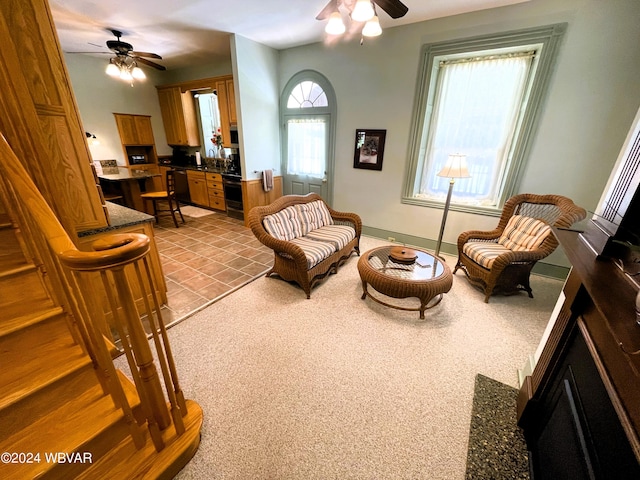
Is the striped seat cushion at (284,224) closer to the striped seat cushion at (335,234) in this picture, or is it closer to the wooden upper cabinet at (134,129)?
the striped seat cushion at (335,234)

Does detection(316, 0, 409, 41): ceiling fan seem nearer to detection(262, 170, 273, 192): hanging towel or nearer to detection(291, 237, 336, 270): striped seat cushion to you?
detection(291, 237, 336, 270): striped seat cushion

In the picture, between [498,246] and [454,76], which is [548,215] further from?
[454,76]

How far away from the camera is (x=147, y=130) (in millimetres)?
6086

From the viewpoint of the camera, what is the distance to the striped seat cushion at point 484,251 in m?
2.59

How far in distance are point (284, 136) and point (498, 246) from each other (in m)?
3.96

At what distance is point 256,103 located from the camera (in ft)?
13.8

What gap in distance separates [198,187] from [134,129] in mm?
2183

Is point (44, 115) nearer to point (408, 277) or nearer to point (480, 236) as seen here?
point (408, 277)

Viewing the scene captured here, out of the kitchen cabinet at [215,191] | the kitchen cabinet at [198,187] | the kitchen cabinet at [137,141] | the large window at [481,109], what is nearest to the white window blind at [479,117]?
the large window at [481,109]

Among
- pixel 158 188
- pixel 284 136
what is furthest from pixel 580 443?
pixel 158 188

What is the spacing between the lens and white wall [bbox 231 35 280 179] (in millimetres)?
3867

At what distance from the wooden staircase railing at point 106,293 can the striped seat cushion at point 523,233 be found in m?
3.25

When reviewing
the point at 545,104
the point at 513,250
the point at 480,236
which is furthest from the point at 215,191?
the point at 545,104

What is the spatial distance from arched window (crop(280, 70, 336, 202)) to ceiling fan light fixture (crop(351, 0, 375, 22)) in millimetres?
2323
